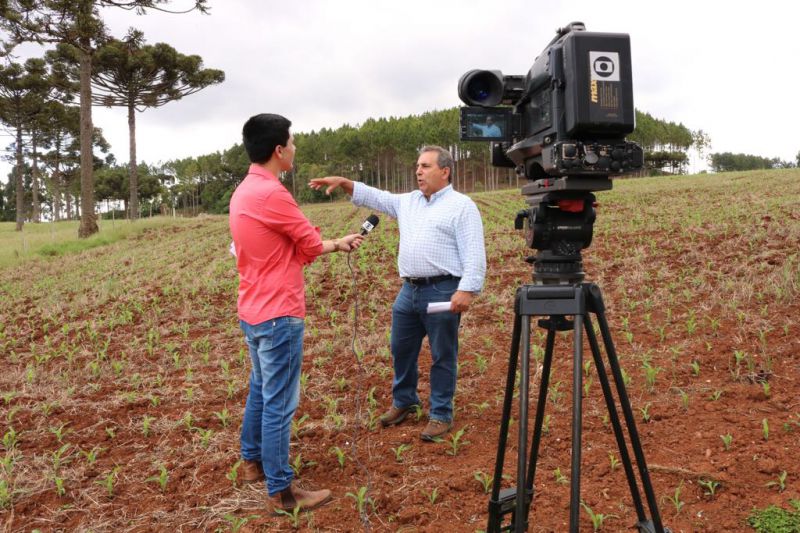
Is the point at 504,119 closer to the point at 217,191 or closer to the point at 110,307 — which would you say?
the point at 110,307

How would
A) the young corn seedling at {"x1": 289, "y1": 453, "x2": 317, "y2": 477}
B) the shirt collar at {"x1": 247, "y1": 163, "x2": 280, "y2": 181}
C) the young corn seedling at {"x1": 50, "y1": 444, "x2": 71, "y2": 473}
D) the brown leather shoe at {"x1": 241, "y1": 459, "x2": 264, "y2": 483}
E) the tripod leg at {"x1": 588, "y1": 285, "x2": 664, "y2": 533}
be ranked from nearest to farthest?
the tripod leg at {"x1": 588, "y1": 285, "x2": 664, "y2": 533}
the shirt collar at {"x1": 247, "y1": 163, "x2": 280, "y2": 181}
the brown leather shoe at {"x1": 241, "y1": 459, "x2": 264, "y2": 483}
the young corn seedling at {"x1": 289, "y1": 453, "x2": 317, "y2": 477}
the young corn seedling at {"x1": 50, "y1": 444, "x2": 71, "y2": 473}

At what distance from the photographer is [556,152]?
2.06 meters

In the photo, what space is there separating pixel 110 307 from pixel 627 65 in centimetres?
891

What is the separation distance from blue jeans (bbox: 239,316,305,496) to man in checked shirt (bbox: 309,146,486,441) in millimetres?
1096

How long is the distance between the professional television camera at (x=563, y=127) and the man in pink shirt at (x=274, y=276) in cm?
101

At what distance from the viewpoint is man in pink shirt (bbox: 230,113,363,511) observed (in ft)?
9.38

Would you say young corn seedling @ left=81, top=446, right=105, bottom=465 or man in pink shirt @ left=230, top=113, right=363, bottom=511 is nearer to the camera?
man in pink shirt @ left=230, top=113, right=363, bottom=511

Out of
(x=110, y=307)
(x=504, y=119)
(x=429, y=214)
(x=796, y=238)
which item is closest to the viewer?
(x=504, y=119)

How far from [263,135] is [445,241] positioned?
4.63ft

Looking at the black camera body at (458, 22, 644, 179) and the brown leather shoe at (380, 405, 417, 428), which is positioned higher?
the black camera body at (458, 22, 644, 179)

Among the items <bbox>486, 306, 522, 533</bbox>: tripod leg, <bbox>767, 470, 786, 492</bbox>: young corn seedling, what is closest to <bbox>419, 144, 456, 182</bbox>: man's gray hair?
<bbox>486, 306, 522, 533</bbox>: tripod leg

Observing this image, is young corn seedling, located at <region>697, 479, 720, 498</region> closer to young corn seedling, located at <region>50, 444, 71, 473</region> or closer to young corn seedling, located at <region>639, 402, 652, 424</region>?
young corn seedling, located at <region>639, 402, 652, 424</region>

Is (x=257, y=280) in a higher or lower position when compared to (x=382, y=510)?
higher

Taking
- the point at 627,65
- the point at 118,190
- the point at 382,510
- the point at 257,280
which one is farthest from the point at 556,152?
the point at 118,190
